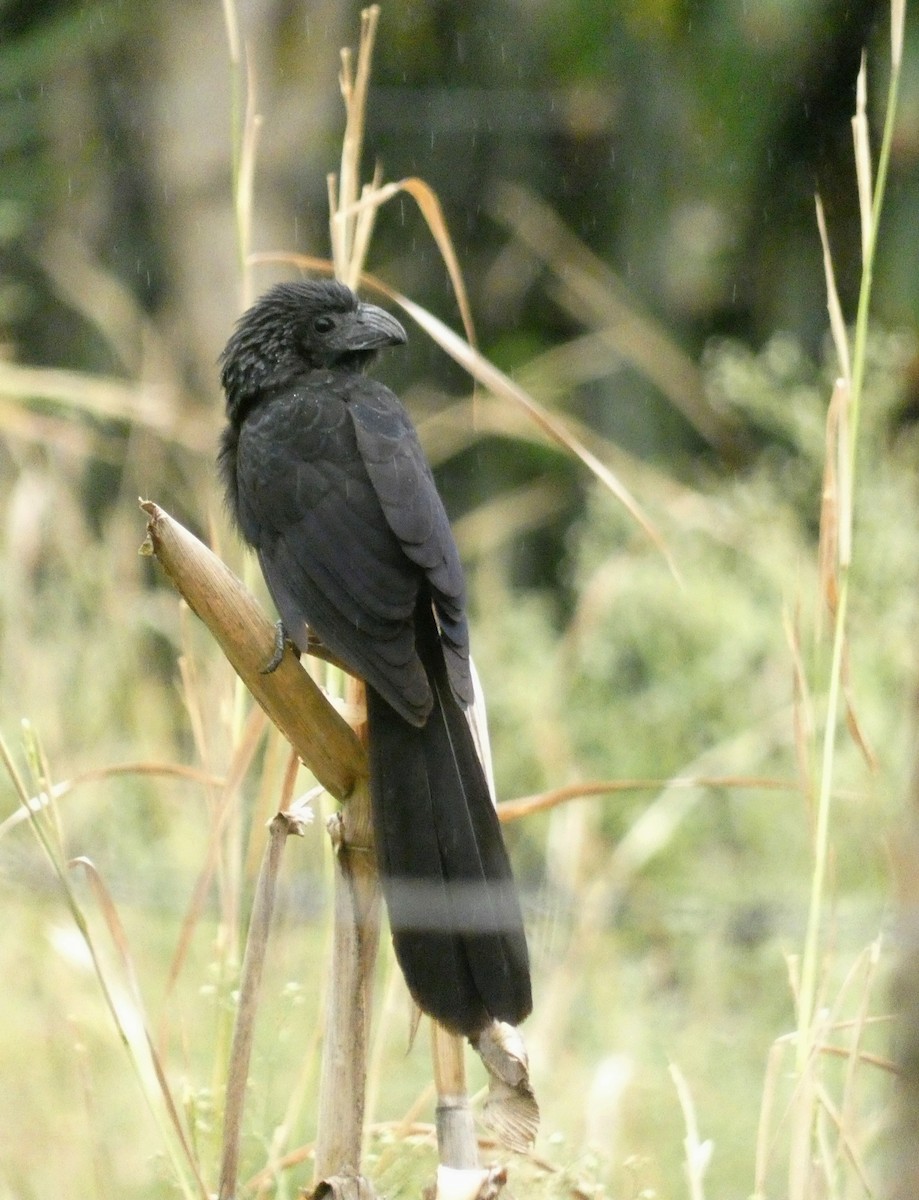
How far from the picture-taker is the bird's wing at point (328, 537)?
1916 millimetres

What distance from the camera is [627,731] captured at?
14.2ft

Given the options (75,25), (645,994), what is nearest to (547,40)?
(75,25)

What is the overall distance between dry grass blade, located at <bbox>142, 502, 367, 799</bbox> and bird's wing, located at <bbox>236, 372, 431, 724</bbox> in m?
0.09

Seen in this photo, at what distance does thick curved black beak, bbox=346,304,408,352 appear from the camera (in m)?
2.49

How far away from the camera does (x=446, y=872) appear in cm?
158

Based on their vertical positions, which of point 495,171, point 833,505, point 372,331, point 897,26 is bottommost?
point 833,505

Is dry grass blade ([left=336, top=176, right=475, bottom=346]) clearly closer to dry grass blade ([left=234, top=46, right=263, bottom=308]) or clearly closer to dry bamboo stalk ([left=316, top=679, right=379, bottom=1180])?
dry grass blade ([left=234, top=46, right=263, bottom=308])

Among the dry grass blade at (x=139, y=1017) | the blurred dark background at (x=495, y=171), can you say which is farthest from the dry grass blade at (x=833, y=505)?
the blurred dark background at (x=495, y=171)

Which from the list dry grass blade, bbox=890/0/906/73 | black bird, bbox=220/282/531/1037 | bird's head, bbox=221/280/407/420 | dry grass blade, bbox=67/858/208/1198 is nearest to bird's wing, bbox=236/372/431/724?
black bird, bbox=220/282/531/1037

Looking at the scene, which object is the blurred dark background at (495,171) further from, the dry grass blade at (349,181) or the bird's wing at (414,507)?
the dry grass blade at (349,181)

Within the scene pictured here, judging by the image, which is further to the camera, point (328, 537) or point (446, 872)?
point (328, 537)

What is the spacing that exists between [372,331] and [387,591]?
66 centimetres

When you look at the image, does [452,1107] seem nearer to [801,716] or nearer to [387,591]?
[801,716]

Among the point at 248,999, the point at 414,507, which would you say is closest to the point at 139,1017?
the point at 248,999
